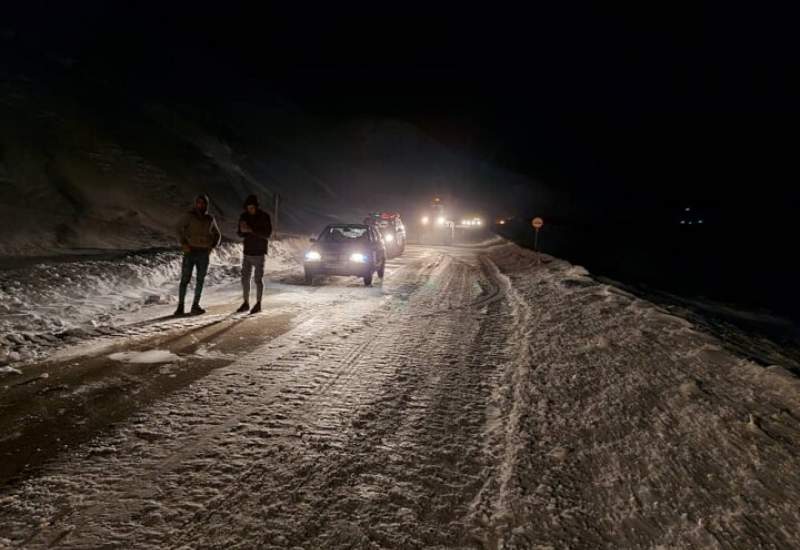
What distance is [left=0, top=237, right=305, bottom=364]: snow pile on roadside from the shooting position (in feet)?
18.8

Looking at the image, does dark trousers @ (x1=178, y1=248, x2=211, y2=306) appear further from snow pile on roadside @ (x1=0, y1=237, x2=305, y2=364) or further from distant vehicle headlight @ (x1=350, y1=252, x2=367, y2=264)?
distant vehicle headlight @ (x1=350, y1=252, x2=367, y2=264)

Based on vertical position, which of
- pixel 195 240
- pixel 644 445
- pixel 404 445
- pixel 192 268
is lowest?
pixel 404 445

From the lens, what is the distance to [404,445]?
3330 millimetres

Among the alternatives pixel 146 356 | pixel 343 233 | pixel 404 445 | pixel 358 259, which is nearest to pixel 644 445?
pixel 404 445

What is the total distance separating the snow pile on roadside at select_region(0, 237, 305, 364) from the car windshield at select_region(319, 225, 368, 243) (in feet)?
8.79

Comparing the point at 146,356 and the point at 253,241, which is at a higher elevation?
the point at 253,241

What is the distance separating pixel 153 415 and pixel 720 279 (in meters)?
43.2

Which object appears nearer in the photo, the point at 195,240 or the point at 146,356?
the point at 146,356

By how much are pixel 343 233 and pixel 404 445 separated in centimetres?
1044

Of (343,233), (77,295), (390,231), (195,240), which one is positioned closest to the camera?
(195,240)

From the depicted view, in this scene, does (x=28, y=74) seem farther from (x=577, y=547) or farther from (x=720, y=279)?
(x=720, y=279)

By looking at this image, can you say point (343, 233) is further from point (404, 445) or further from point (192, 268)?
point (404, 445)

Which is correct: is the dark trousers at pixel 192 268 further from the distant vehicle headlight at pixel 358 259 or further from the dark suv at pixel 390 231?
the dark suv at pixel 390 231

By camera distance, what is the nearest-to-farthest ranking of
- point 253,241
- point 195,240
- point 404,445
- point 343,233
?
point 404,445 → point 195,240 → point 253,241 → point 343,233
